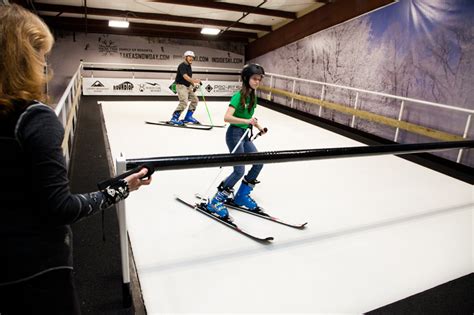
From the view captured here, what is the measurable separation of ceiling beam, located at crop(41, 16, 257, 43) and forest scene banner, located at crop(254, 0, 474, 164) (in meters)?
6.18

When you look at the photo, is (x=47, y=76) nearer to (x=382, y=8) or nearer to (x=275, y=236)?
(x=275, y=236)

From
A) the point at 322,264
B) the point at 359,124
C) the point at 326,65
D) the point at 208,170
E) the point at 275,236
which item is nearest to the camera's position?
the point at 322,264

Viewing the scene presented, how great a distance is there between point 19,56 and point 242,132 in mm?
2302

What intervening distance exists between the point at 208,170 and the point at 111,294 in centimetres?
250

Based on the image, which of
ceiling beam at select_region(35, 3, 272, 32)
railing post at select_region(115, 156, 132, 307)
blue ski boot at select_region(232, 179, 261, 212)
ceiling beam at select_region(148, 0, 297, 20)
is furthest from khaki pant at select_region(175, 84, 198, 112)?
ceiling beam at select_region(35, 3, 272, 32)

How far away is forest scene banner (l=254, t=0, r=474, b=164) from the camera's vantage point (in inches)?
218

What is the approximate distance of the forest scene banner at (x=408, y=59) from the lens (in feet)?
18.2

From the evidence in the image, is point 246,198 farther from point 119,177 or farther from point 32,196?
point 32,196

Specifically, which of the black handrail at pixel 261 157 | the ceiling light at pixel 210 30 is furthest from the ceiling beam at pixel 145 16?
the black handrail at pixel 261 157

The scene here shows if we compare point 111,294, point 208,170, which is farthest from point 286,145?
point 111,294

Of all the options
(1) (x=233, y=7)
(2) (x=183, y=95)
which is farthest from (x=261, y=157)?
(1) (x=233, y=7)

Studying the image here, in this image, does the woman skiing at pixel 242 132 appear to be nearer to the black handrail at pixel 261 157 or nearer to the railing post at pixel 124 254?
the black handrail at pixel 261 157

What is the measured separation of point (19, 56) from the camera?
869 millimetres

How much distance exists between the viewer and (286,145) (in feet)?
19.7
